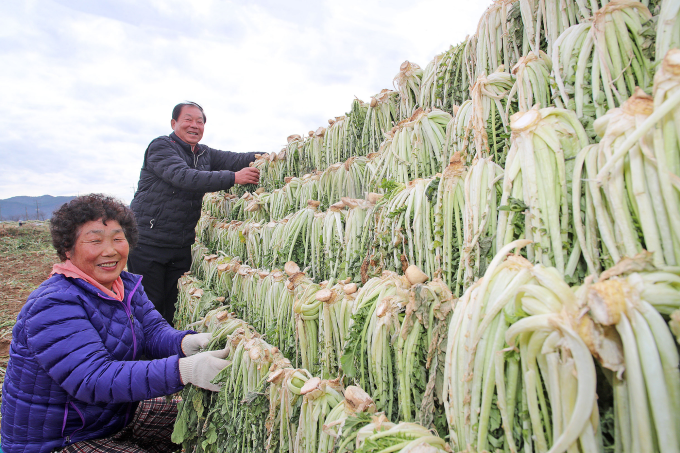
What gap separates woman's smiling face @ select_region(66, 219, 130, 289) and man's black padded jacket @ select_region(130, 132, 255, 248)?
2159mm

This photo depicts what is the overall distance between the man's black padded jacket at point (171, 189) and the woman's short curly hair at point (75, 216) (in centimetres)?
195

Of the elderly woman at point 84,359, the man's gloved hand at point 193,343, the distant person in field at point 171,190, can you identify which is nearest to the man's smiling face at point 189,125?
the distant person in field at point 171,190

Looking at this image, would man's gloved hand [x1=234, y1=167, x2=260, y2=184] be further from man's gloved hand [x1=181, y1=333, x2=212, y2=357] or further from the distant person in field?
man's gloved hand [x1=181, y1=333, x2=212, y2=357]

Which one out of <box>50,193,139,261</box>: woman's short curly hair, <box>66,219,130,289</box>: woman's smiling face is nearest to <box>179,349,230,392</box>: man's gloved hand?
<box>66,219,130,289</box>: woman's smiling face

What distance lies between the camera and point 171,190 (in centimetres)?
489

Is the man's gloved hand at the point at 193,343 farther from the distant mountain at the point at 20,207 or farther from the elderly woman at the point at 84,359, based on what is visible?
the distant mountain at the point at 20,207

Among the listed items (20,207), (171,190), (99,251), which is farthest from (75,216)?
(20,207)

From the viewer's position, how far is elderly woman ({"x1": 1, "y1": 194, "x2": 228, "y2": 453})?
2.08m

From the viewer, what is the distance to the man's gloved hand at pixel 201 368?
239 centimetres

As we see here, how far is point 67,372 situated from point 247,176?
3.43 m

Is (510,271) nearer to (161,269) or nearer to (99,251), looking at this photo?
(99,251)

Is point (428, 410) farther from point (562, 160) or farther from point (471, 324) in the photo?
point (562, 160)

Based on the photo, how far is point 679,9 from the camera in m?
0.95

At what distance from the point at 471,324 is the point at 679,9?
40.2 inches
